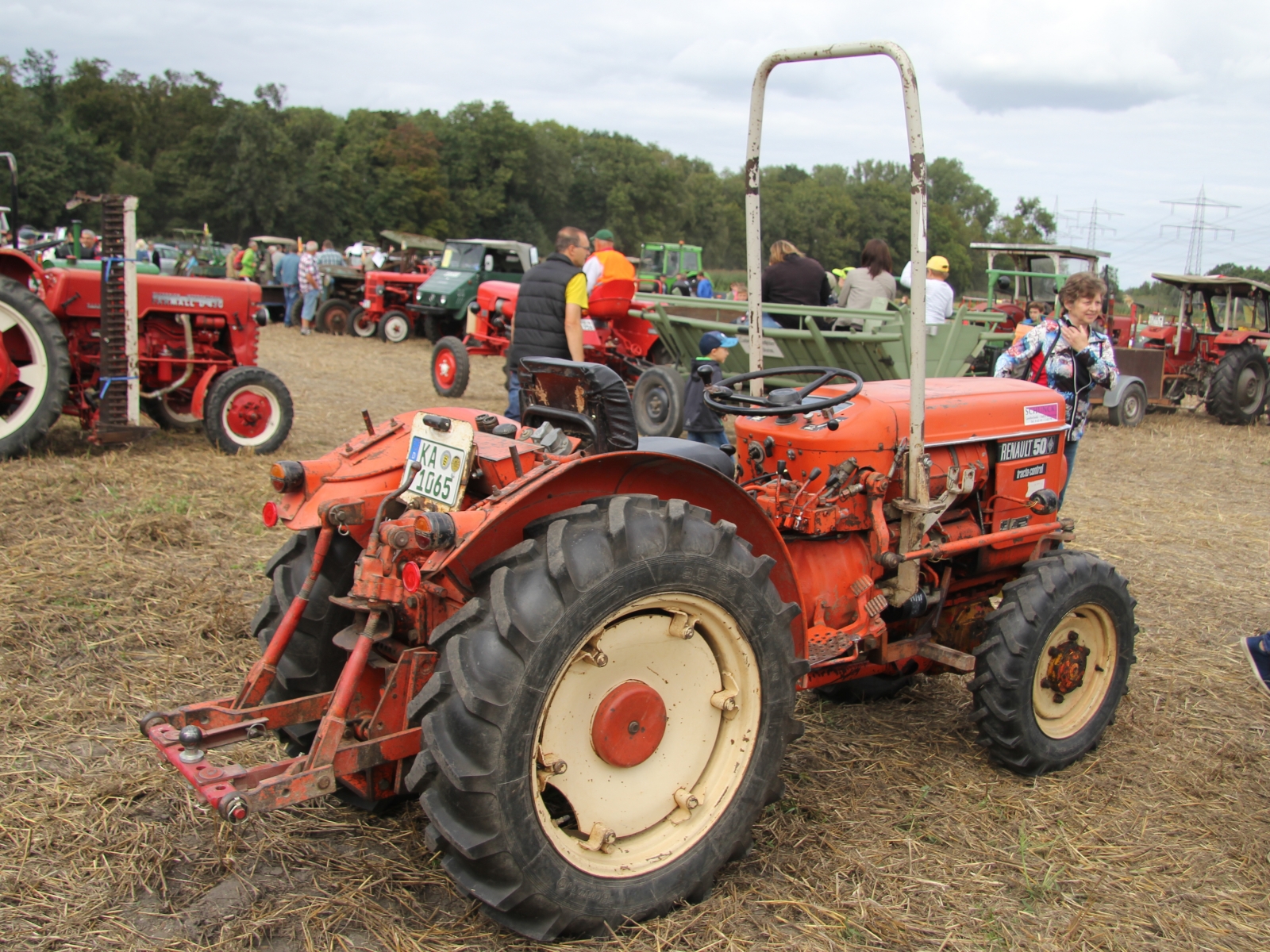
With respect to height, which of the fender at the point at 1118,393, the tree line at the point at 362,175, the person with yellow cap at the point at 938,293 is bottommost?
the fender at the point at 1118,393

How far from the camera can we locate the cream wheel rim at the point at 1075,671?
10.7ft

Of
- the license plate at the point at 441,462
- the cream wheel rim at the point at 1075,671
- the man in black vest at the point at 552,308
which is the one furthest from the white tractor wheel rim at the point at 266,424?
the cream wheel rim at the point at 1075,671

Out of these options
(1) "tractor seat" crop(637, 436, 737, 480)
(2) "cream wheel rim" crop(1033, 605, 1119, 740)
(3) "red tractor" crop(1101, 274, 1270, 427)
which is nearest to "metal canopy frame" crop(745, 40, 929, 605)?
(1) "tractor seat" crop(637, 436, 737, 480)

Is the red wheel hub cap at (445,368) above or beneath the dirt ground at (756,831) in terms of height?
above

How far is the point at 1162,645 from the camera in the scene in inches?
176

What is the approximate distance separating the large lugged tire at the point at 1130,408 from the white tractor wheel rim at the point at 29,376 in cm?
1102

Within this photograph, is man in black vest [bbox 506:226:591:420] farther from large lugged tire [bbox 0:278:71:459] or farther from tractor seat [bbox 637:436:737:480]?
tractor seat [bbox 637:436:737:480]

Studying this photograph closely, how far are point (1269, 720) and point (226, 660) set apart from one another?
4022mm

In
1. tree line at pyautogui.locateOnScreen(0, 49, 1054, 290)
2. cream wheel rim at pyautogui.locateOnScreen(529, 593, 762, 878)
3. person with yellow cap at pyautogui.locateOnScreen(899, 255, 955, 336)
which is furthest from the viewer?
tree line at pyautogui.locateOnScreen(0, 49, 1054, 290)

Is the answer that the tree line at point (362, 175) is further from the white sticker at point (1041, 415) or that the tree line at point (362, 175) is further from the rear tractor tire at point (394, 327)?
the white sticker at point (1041, 415)

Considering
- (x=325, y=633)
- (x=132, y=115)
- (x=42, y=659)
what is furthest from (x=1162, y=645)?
(x=132, y=115)

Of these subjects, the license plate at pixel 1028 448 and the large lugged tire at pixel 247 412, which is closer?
the license plate at pixel 1028 448

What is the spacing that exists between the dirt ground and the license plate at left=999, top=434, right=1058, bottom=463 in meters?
0.99

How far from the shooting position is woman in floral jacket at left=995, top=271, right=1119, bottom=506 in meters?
4.37
